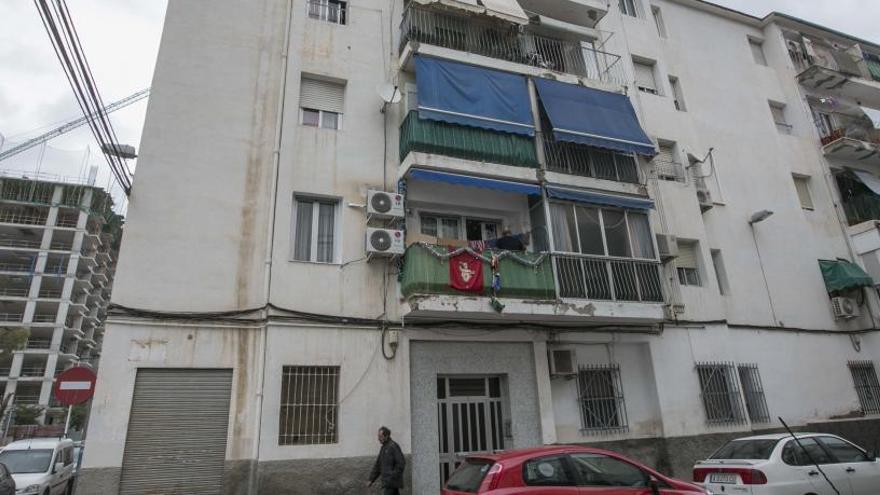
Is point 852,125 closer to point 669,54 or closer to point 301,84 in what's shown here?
point 669,54

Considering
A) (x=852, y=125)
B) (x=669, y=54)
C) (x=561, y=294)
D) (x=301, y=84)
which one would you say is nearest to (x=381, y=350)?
(x=561, y=294)

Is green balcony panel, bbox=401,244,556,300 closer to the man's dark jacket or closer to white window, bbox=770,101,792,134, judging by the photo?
the man's dark jacket

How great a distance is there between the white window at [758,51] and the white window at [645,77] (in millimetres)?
6211

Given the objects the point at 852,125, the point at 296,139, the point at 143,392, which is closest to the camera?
the point at 143,392

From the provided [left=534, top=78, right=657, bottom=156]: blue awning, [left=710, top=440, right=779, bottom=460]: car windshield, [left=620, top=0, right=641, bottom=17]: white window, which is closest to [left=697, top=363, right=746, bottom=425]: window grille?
[left=710, top=440, right=779, bottom=460]: car windshield

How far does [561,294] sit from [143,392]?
8093 millimetres

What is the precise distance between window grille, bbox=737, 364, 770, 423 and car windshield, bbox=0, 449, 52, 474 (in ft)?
55.5

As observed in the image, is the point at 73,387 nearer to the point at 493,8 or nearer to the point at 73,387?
the point at 73,387

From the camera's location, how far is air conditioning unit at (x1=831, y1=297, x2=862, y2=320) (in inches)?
596

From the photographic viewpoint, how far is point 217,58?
419 inches

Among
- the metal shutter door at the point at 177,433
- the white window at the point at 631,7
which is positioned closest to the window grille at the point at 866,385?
the white window at the point at 631,7

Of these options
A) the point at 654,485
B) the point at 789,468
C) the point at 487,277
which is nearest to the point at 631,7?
the point at 487,277

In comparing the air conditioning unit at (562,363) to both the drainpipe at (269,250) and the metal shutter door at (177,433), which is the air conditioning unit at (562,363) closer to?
the drainpipe at (269,250)

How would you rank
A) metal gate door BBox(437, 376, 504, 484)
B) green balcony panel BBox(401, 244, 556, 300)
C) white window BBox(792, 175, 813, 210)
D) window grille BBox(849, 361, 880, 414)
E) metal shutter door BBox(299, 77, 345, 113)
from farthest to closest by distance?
white window BBox(792, 175, 813, 210) → window grille BBox(849, 361, 880, 414) → metal shutter door BBox(299, 77, 345, 113) → metal gate door BBox(437, 376, 504, 484) → green balcony panel BBox(401, 244, 556, 300)
